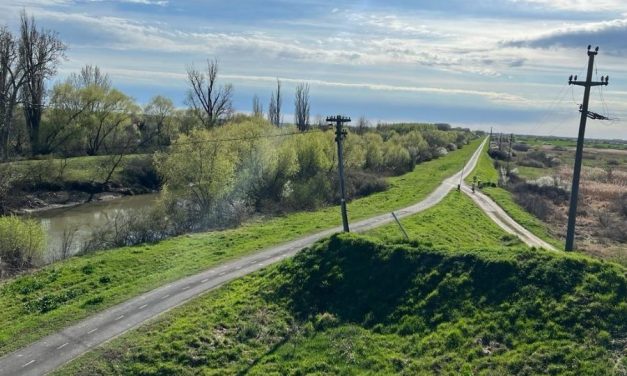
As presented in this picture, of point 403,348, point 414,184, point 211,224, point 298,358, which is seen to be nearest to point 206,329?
point 298,358

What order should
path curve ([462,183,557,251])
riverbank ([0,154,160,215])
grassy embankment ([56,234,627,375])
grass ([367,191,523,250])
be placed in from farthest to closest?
1. riverbank ([0,154,160,215])
2. path curve ([462,183,557,251])
3. grass ([367,191,523,250])
4. grassy embankment ([56,234,627,375])

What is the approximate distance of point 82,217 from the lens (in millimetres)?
48500

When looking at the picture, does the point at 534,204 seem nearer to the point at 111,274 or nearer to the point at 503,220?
the point at 503,220

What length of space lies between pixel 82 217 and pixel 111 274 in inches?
1129

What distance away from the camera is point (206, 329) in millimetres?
17125

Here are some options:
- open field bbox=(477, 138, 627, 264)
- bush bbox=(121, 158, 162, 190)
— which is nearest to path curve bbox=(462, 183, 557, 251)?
open field bbox=(477, 138, 627, 264)

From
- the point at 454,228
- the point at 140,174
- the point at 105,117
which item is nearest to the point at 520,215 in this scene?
the point at 454,228

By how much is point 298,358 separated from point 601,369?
834cm

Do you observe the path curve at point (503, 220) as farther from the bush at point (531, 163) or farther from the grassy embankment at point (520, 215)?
the bush at point (531, 163)

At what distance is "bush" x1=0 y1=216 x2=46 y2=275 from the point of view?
25505mm

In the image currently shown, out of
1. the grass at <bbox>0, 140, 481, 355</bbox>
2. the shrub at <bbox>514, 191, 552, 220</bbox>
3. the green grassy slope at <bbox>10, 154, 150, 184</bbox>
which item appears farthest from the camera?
the green grassy slope at <bbox>10, 154, 150, 184</bbox>

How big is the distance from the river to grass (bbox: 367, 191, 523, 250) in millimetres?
19903

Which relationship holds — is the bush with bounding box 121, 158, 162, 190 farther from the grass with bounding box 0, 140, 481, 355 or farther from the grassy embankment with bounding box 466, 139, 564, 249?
the grassy embankment with bounding box 466, 139, 564, 249

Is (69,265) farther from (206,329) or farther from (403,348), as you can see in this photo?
(403,348)
